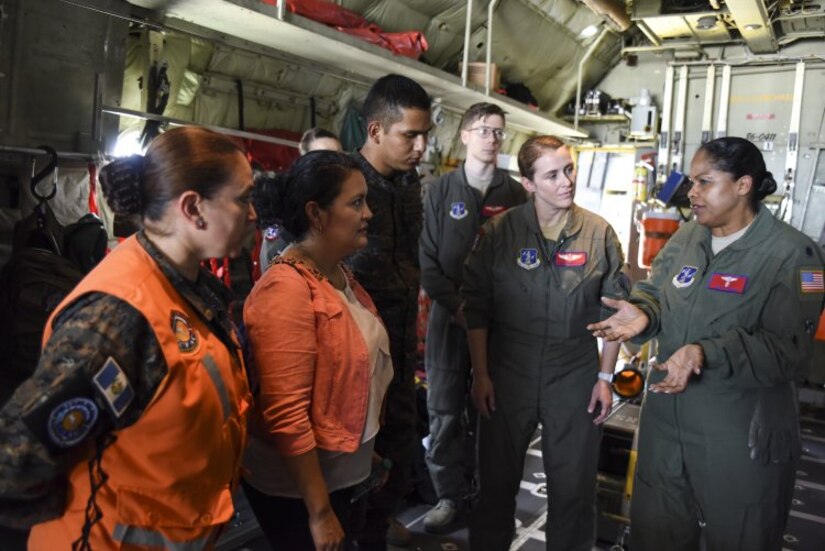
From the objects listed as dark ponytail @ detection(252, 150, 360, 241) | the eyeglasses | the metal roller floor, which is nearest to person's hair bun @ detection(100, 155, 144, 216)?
dark ponytail @ detection(252, 150, 360, 241)

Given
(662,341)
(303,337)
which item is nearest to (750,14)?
(662,341)

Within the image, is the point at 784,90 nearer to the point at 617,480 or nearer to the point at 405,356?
the point at 617,480

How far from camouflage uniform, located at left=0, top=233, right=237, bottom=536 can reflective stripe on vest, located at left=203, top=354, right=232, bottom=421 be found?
104 millimetres

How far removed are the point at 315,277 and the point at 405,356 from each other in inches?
34.8

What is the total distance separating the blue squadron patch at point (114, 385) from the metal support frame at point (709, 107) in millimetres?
6057

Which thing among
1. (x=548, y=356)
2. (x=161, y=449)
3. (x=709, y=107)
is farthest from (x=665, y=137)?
(x=161, y=449)

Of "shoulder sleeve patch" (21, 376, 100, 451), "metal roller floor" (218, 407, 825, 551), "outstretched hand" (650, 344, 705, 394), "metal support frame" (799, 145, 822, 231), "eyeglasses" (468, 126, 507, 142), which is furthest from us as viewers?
"metal support frame" (799, 145, 822, 231)

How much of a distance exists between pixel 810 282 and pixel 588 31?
4.65 meters

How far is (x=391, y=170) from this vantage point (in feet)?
7.61

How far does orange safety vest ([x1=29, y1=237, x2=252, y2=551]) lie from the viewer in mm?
1116

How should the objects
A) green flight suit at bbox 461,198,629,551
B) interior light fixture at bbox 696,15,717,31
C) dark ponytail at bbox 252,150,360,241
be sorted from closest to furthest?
1. dark ponytail at bbox 252,150,360,241
2. green flight suit at bbox 461,198,629,551
3. interior light fixture at bbox 696,15,717,31

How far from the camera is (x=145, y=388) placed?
1.11m

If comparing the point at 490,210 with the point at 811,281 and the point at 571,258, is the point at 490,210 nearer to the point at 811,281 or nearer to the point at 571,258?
the point at 571,258

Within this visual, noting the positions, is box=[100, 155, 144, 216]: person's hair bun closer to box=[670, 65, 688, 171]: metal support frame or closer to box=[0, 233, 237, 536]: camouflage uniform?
box=[0, 233, 237, 536]: camouflage uniform
